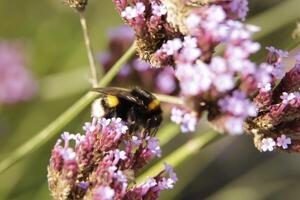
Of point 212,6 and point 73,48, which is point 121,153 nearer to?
point 212,6

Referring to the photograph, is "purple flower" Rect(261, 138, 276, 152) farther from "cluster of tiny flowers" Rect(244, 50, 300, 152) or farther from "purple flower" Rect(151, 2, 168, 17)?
"purple flower" Rect(151, 2, 168, 17)

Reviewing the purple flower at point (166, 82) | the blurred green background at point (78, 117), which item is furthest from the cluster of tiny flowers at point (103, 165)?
the blurred green background at point (78, 117)

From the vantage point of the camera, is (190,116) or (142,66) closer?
(190,116)

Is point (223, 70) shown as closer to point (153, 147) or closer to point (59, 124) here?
point (153, 147)

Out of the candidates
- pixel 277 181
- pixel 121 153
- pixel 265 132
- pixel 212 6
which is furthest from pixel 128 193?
pixel 277 181

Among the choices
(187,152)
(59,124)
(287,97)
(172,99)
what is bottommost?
(187,152)

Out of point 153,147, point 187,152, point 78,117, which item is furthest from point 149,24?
point 78,117
